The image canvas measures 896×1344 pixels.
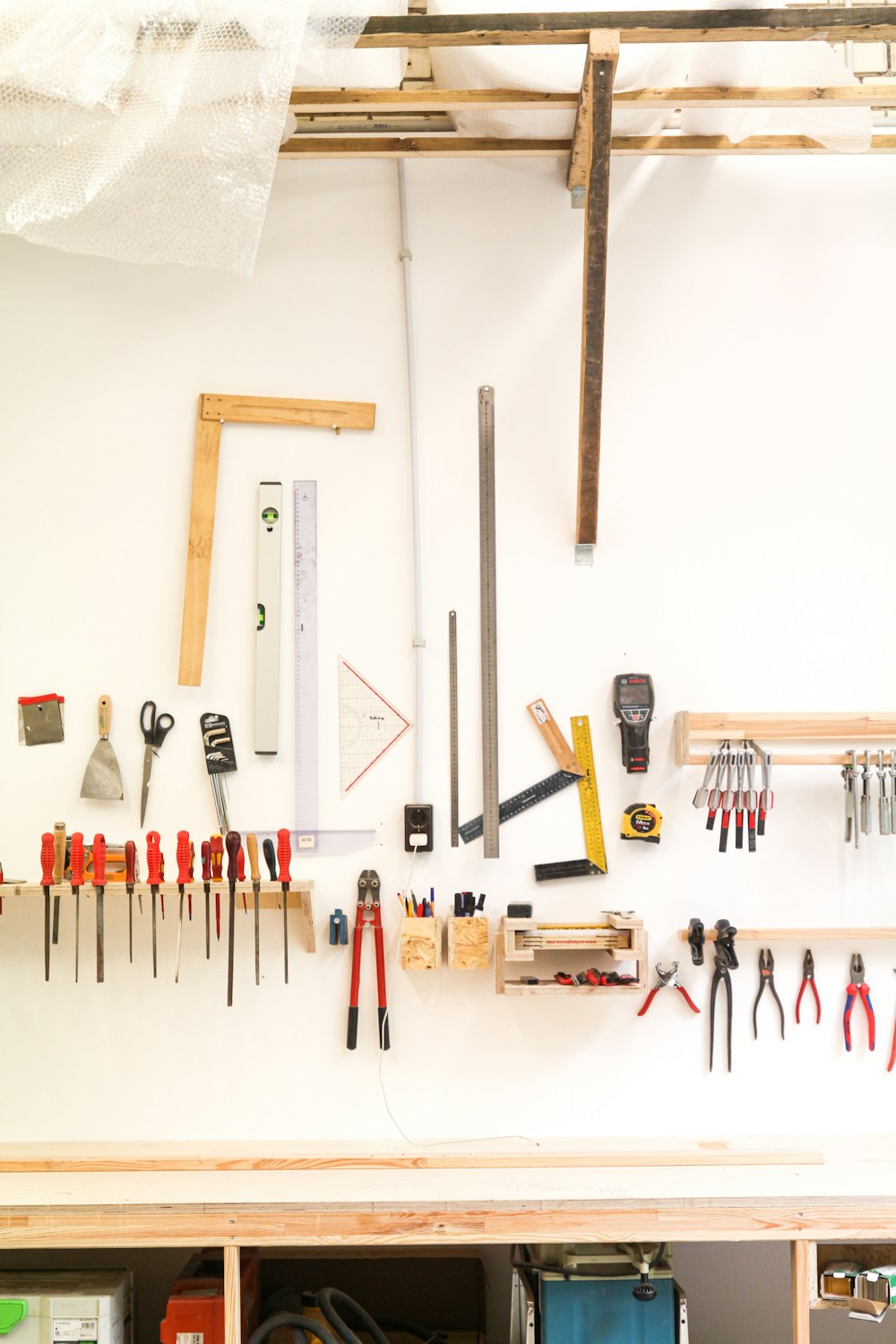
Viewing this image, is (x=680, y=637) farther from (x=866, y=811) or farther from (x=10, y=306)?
(x=10, y=306)

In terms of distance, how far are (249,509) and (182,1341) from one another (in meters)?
2.08

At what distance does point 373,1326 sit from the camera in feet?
7.84

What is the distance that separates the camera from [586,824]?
3.01m

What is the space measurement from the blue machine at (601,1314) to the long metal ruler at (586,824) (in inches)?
38.4

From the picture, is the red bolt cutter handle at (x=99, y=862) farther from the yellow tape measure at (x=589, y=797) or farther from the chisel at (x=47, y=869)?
the yellow tape measure at (x=589, y=797)

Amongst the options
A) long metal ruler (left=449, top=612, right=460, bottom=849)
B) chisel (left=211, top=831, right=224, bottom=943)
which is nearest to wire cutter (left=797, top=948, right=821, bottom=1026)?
long metal ruler (left=449, top=612, right=460, bottom=849)

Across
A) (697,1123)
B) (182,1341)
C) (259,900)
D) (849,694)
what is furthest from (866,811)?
(182,1341)

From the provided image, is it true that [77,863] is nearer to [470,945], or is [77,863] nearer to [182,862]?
[182,862]

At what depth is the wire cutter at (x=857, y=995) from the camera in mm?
2930

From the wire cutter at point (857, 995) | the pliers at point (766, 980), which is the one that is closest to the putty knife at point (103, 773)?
the pliers at point (766, 980)

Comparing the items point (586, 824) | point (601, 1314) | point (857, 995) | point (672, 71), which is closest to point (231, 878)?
point (586, 824)

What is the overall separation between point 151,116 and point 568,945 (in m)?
2.11

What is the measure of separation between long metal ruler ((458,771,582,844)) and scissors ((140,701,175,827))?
86 centimetres

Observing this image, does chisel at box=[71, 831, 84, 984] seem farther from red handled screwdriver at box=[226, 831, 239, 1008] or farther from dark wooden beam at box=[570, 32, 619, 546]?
dark wooden beam at box=[570, 32, 619, 546]
